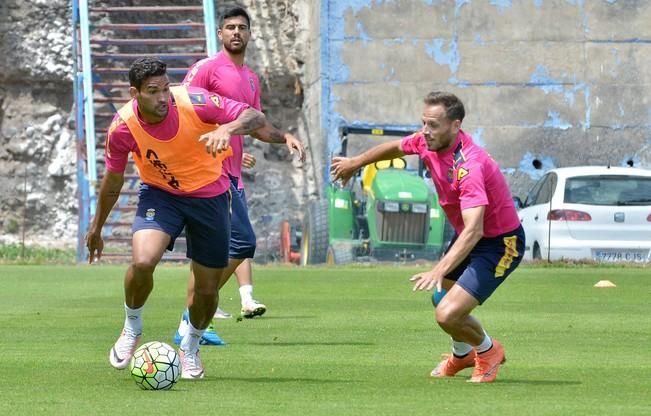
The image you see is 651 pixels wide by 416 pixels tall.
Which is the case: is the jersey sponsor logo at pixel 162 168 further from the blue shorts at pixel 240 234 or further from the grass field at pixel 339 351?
the blue shorts at pixel 240 234

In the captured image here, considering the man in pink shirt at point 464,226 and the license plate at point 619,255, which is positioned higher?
the man in pink shirt at point 464,226

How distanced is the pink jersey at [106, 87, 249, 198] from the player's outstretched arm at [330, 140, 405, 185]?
948mm

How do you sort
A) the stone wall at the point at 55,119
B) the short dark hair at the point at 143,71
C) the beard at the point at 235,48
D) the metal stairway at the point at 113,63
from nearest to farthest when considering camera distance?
1. the short dark hair at the point at 143,71
2. the beard at the point at 235,48
3. the metal stairway at the point at 113,63
4. the stone wall at the point at 55,119

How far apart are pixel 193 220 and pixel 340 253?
588 inches

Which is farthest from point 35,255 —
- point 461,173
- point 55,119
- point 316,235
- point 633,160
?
point 461,173

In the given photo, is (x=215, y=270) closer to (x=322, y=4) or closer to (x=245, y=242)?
(x=245, y=242)

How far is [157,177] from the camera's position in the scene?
943cm

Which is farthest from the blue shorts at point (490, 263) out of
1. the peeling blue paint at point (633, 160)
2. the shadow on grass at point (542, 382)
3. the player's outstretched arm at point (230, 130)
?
the peeling blue paint at point (633, 160)

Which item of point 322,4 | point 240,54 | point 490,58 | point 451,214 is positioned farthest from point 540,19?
point 451,214

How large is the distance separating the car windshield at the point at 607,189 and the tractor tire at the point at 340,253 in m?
3.85

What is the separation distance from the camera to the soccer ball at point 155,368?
8.65 metres

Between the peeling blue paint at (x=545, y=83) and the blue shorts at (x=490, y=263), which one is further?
the peeling blue paint at (x=545, y=83)

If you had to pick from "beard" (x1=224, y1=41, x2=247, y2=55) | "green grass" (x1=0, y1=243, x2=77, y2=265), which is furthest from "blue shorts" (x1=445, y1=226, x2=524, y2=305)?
"green grass" (x1=0, y1=243, x2=77, y2=265)

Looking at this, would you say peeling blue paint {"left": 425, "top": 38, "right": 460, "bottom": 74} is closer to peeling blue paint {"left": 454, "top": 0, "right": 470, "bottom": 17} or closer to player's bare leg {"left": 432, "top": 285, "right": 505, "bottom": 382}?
peeling blue paint {"left": 454, "top": 0, "right": 470, "bottom": 17}
